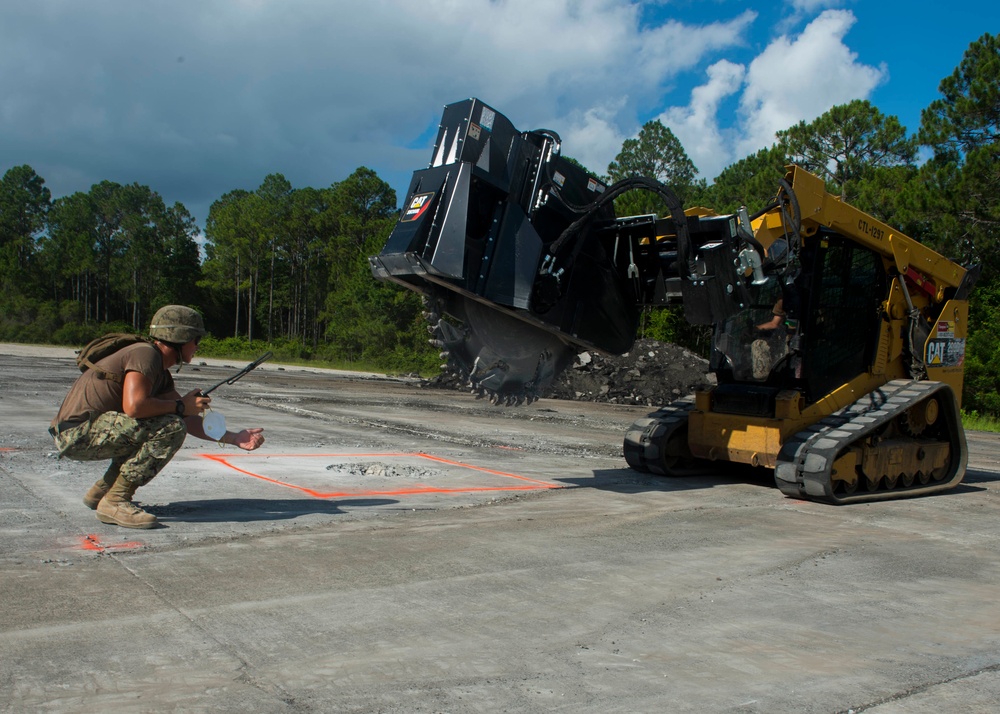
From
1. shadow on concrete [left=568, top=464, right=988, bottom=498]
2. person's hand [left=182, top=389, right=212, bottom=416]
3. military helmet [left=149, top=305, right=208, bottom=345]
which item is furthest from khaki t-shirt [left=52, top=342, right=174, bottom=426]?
shadow on concrete [left=568, top=464, right=988, bottom=498]

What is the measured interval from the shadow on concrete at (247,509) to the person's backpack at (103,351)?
3.64 feet

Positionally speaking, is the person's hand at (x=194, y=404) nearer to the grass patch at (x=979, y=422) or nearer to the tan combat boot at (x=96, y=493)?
the tan combat boot at (x=96, y=493)

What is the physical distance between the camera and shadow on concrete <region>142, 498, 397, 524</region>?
6.03 m

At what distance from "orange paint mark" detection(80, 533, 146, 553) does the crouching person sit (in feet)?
0.97

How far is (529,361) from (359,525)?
8.27ft

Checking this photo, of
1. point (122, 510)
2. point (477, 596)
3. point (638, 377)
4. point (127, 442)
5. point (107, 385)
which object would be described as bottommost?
point (477, 596)

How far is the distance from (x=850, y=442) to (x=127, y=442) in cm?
649

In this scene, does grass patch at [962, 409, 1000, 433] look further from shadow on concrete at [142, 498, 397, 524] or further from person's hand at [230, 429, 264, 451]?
person's hand at [230, 429, 264, 451]

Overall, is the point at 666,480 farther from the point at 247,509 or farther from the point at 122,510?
the point at 122,510

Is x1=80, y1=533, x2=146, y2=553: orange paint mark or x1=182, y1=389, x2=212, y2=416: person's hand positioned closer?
x1=80, y1=533, x2=146, y2=553: orange paint mark

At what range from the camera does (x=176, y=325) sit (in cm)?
562

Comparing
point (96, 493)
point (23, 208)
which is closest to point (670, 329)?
point (96, 493)

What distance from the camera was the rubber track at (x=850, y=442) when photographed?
8133 mm

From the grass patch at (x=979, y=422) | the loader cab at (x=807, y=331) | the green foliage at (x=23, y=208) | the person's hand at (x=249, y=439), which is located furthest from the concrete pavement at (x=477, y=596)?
the green foliage at (x=23, y=208)
